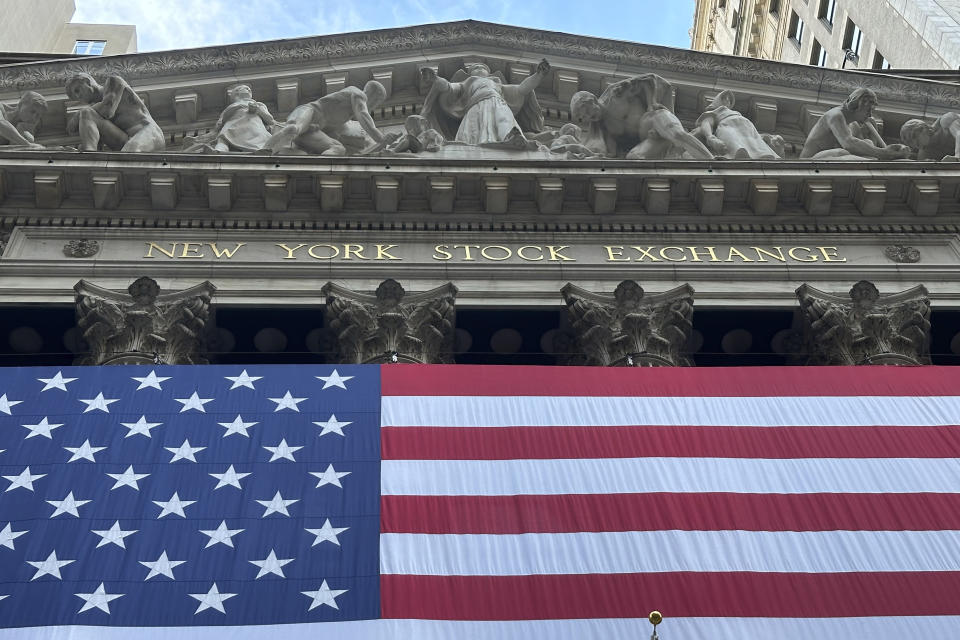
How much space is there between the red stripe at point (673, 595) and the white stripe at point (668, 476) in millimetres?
1632

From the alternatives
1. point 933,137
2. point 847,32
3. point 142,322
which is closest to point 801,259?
point 933,137

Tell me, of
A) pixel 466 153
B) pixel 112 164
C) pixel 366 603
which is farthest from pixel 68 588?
pixel 466 153

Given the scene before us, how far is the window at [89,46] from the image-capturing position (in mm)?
54406

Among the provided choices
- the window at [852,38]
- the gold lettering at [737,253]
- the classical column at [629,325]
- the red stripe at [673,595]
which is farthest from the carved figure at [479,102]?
the window at [852,38]

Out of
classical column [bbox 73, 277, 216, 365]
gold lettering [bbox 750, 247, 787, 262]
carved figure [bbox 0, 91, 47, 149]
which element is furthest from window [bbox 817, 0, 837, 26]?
classical column [bbox 73, 277, 216, 365]

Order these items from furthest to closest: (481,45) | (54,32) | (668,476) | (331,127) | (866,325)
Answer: (54,32), (481,45), (331,127), (866,325), (668,476)

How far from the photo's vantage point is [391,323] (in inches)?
732

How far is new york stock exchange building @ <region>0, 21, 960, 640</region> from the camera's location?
46.7 ft

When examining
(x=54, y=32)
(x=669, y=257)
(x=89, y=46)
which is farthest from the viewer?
(x=89, y=46)

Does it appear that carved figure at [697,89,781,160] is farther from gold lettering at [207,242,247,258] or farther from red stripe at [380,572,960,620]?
red stripe at [380,572,960,620]

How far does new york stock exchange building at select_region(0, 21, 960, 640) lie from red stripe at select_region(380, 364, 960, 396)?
0.06 meters

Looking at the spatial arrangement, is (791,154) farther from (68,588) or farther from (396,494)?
(68,588)

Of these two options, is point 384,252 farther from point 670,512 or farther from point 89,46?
point 89,46

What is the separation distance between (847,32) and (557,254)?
3026 cm
